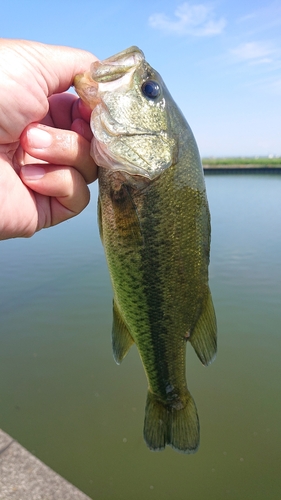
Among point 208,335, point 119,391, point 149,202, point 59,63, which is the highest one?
point 59,63

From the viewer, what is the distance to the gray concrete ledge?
3000 mm

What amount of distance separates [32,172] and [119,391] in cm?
460

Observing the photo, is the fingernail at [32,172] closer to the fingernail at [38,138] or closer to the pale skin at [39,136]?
the pale skin at [39,136]

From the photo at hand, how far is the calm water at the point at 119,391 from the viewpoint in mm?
4477

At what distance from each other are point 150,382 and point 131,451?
3137mm

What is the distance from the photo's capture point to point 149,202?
5.79ft

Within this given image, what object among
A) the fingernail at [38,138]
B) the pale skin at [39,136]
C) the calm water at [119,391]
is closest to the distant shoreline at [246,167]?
the calm water at [119,391]

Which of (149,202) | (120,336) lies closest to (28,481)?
(120,336)

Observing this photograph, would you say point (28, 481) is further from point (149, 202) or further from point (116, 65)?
point (116, 65)

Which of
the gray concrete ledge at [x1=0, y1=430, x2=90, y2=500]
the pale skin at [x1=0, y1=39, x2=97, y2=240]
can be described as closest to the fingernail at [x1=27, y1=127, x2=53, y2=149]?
the pale skin at [x1=0, y1=39, x2=97, y2=240]

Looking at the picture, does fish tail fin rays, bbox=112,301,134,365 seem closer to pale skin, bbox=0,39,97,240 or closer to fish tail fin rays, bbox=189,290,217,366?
fish tail fin rays, bbox=189,290,217,366

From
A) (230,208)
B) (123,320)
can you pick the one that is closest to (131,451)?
(123,320)

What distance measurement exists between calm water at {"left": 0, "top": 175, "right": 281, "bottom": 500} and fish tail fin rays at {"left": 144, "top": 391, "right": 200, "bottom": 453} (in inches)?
105

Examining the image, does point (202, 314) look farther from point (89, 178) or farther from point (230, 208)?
point (230, 208)
